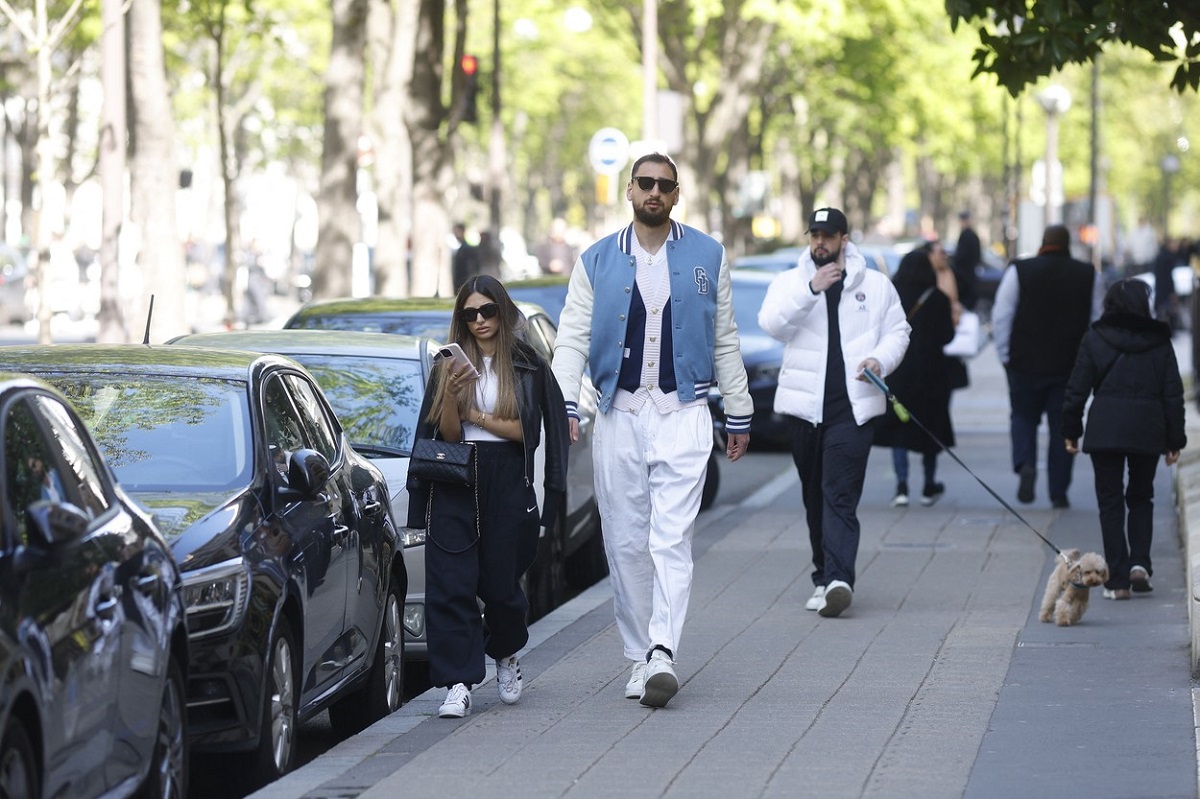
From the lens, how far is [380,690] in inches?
343

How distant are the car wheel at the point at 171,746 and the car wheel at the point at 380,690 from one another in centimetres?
198

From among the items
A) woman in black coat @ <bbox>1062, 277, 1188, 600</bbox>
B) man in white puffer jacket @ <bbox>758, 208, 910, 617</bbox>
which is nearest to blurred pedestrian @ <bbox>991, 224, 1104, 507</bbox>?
woman in black coat @ <bbox>1062, 277, 1188, 600</bbox>

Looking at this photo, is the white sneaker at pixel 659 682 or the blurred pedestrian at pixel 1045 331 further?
the blurred pedestrian at pixel 1045 331

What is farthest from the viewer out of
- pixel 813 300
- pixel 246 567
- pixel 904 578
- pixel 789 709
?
pixel 904 578

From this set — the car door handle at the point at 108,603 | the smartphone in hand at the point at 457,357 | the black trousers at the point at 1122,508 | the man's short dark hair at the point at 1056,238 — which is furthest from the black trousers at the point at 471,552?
the man's short dark hair at the point at 1056,238

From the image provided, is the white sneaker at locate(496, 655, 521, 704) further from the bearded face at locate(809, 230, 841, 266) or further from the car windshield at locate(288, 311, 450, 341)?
the car windshield at locate(288, 311, 450, 341)

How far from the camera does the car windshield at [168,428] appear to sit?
300 inches

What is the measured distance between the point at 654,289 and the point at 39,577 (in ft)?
11.1

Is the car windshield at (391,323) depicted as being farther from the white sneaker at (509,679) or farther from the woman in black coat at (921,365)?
the woman in black coat at (921,365)

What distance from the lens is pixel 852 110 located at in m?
54.4

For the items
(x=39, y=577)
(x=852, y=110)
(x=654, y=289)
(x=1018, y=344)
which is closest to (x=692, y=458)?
(x=654, y=289)

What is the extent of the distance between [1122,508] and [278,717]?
5.49 metres

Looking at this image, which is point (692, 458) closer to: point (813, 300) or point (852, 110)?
point (813, 300)

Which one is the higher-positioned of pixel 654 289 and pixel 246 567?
pixel 654 289
